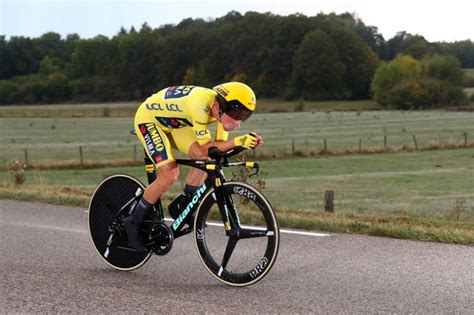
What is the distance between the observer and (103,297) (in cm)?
520

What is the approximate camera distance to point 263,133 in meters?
60.5

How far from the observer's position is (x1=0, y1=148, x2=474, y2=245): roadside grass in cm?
794

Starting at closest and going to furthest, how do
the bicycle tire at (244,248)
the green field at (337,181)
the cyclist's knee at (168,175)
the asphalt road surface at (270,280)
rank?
1. the asphalt road surface at (270,280)
2. the bicycle tire at (244,248)
3. the cyclist's knee at (168,175)
4. the green field at (337,181)

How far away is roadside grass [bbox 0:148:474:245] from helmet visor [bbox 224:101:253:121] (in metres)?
2.80

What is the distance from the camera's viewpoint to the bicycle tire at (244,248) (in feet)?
17.5

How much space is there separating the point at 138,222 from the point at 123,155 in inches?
1332

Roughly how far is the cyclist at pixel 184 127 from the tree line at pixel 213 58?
43.5 ft

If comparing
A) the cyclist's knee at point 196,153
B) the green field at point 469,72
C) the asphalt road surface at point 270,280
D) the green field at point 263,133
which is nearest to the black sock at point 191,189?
the cyclist's knee at point 196,153

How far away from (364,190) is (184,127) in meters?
17.9

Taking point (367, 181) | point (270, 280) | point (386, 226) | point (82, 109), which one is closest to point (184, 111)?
point (270, 280)

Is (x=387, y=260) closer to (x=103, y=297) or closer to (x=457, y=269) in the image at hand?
(x=457, y=269)

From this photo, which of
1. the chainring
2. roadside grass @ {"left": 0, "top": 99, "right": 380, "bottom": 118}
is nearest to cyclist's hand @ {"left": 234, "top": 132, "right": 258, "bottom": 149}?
the chainring

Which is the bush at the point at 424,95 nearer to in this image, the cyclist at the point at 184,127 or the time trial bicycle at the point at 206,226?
the time trial bicycle at the point at 206,226

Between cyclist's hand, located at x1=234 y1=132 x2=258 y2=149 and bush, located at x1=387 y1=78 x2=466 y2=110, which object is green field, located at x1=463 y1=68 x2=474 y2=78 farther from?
cyclist's hand, located at x1=234 y1=132 x2=258 y2=149
